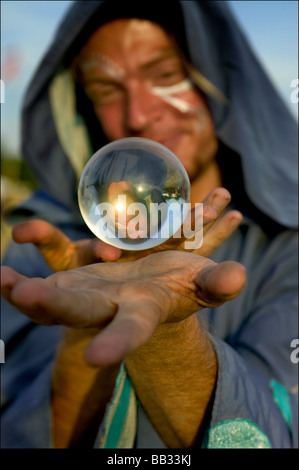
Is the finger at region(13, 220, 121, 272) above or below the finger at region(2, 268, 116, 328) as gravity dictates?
below

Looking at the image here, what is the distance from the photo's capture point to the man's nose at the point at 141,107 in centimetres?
213

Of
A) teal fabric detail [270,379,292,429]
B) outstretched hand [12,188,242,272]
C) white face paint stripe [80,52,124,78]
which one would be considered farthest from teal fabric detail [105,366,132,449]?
white face paint stripe [80,52,124,78]

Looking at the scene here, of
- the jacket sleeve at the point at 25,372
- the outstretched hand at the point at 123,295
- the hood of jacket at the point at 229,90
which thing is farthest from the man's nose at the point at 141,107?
the outstretched hand at the point at 123,295

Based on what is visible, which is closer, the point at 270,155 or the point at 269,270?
the point at 269,270

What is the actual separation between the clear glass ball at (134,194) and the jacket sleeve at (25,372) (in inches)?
31.5

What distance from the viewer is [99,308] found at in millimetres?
850

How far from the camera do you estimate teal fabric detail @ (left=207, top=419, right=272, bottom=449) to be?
128 centimetres

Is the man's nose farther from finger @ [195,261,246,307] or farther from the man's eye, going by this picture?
finger @ [195,261,246,307]

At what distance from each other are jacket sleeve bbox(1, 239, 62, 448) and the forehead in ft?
3.39

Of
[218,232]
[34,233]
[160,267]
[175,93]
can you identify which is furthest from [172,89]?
[160,267]

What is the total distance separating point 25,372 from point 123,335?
1254 millimetres
